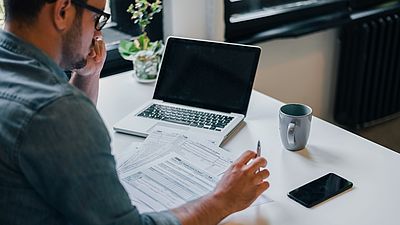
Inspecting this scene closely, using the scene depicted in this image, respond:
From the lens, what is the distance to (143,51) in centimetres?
185

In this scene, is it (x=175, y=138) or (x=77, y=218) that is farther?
(x=175, y=138)

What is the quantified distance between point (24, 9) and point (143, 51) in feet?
2.97

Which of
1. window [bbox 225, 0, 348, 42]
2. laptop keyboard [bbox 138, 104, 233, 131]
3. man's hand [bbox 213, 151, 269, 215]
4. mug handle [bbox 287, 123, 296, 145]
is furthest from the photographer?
window [bbox 225, 0, 348, 42]

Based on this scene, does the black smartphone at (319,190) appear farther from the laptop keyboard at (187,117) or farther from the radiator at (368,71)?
the radiator at (368,71)

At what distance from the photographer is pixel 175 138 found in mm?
1452

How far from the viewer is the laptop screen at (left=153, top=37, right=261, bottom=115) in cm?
160

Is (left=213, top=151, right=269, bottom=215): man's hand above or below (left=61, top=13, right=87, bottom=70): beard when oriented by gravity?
below

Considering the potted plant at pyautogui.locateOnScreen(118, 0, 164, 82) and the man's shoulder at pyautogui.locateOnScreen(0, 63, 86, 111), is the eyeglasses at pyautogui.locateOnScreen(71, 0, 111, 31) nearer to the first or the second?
the man's shoulder at pyautogui.locateOnScreen(0, 63, 86, 111)

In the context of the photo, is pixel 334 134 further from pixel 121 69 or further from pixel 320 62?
pixel 320 62

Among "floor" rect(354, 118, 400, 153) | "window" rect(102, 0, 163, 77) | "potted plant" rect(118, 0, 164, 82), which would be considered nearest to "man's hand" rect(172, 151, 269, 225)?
"potted plant" rect(118, 0, 164, 82)

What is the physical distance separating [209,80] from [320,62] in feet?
4.11

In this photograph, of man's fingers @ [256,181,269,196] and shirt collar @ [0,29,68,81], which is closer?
shirt collar @ [0,29,68,81]

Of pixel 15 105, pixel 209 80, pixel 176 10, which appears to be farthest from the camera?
pixel 176 10

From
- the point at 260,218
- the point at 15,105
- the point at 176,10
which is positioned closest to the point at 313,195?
the point at 260,218
